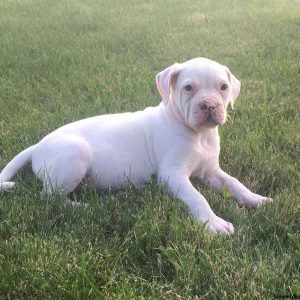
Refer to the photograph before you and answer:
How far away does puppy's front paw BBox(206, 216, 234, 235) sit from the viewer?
9.75ft

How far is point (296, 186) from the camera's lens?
353cm

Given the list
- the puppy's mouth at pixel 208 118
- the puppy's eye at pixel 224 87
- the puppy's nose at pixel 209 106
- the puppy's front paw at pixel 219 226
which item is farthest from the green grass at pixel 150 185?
the puppy's eye at pixel 224 87

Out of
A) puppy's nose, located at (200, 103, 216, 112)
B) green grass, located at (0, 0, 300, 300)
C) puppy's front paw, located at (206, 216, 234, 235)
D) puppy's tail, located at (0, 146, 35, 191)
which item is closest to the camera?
green grass, located at (0, 0, 300, 300)

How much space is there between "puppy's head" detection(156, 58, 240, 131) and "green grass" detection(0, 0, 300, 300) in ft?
1.79

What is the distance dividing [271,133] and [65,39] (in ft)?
15.2

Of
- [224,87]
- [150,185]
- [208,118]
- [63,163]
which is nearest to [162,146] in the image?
[150,185]

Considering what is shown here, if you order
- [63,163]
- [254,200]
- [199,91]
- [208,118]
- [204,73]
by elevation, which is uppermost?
[204,73]

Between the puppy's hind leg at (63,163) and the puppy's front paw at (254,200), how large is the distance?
114cm

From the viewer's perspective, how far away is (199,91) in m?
3.46

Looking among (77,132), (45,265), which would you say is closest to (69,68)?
(77,132)

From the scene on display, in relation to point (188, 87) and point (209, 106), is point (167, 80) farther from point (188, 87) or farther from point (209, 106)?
point (209, 106)

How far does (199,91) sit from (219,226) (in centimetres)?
96

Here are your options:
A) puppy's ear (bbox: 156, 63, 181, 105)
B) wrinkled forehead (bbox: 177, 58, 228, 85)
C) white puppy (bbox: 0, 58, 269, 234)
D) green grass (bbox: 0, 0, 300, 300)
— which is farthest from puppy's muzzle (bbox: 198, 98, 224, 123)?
green grass (bbox: 0, 0, 300, 300)

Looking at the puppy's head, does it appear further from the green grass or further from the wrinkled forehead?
the green grass
